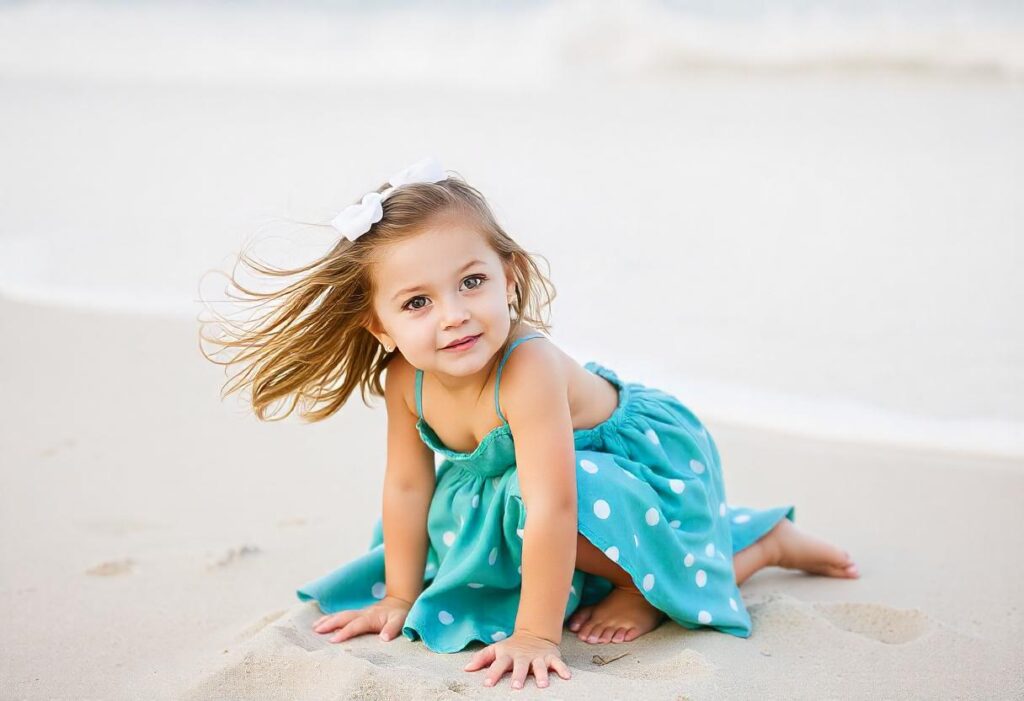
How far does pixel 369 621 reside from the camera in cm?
255

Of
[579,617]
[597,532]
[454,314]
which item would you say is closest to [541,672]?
[597,532]

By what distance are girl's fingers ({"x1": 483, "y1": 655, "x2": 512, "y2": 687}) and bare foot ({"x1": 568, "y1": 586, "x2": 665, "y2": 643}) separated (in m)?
0.32

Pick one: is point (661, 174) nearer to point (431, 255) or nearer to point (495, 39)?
point (431, 255)

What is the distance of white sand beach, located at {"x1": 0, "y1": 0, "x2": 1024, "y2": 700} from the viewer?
243 cm

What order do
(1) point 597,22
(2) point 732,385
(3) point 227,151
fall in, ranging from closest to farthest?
(2) point 732,385 → (3) point 227,151 → (1) point 597,22

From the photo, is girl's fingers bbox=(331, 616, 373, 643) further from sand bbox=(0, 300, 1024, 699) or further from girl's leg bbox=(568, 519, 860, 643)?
girl's leg bbox=(568, 519, 860, 643)

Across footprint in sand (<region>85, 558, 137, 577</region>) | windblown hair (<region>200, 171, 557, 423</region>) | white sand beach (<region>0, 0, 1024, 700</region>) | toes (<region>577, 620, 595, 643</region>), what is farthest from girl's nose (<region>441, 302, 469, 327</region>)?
footprint in sand (<region>85, 558, 137, 577</region>)

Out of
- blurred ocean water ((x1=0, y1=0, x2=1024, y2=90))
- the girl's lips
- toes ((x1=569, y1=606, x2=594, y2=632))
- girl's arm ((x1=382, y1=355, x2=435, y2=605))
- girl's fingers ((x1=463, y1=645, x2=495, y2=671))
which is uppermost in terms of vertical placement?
blurred ocean water ((x1=0, y1=0, x2=1024, y2=90))

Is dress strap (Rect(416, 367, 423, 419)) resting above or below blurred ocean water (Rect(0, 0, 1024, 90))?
below

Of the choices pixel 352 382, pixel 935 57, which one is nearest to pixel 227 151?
pixel 352 382

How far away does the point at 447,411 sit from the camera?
8.49ft

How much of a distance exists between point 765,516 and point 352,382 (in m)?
1.13

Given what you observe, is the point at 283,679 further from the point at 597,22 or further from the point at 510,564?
the point at 597,22

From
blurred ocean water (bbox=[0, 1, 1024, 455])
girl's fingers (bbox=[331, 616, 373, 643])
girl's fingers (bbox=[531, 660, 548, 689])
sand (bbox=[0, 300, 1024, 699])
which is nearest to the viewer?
girl's fingers (bbox=[531, 660, 548, 689])
